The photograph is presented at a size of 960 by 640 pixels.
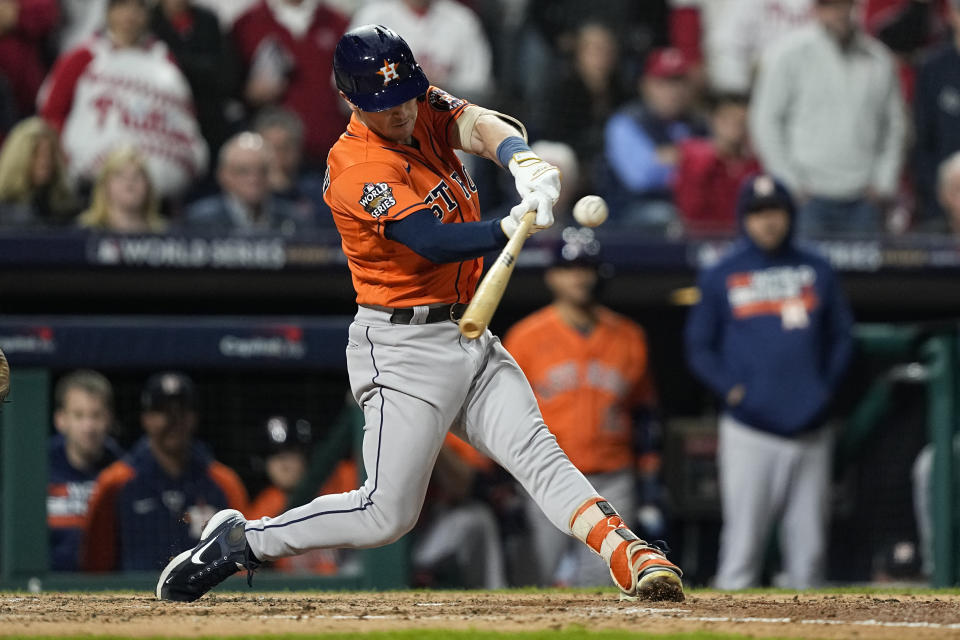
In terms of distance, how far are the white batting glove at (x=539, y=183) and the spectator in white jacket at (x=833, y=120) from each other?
14.1ft

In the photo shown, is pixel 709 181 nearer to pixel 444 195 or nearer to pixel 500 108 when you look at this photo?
pixel 500 108

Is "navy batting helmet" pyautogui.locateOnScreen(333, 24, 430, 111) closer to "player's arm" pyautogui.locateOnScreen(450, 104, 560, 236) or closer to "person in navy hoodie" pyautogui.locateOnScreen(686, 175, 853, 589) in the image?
"player's arm" pyautogui.locateOnScreen(450, 104, 560, 236)

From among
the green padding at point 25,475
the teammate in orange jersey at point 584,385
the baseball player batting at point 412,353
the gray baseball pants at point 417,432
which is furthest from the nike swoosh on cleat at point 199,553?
the teammate in orange jersey at point 584,385

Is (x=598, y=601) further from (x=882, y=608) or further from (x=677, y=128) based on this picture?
(x=677, y=128)

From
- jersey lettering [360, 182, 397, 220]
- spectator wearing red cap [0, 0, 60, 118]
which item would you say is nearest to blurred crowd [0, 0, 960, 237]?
spectator wearing red cap [0, 0, 60, 118]

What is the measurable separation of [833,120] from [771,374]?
2271 mm

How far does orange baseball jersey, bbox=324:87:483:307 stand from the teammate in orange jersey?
94.7 inches

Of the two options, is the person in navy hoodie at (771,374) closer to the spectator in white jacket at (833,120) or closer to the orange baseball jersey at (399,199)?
the spectator in white jacket at (833,120)

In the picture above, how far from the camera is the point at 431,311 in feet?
13.6

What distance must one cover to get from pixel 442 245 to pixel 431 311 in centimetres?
37

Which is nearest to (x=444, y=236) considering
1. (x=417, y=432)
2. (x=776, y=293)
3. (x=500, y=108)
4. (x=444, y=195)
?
(x=444, y=195)

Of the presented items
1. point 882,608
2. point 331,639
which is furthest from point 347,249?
point 882,608

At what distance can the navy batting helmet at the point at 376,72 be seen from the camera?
13.0 feet

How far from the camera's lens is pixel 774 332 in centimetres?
648
